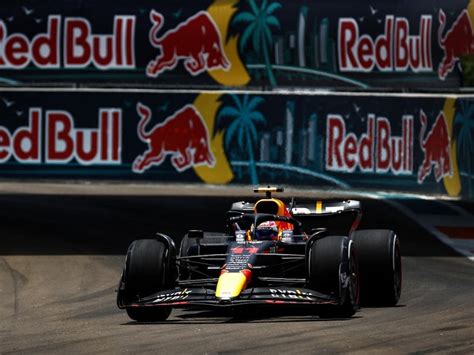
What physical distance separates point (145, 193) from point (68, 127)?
369 centimetres

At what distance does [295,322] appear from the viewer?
13500 mm

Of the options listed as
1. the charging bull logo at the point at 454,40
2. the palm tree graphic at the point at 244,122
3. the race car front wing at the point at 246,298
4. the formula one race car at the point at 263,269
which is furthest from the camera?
the charging bull logo at the point at 454,40

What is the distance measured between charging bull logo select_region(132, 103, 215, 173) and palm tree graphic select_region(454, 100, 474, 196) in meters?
6.24

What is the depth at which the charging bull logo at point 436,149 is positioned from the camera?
31156 mm

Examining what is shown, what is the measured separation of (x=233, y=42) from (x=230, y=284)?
2213 centimetres

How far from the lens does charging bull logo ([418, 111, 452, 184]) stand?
31156mm

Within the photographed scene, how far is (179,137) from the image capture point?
3422 cm

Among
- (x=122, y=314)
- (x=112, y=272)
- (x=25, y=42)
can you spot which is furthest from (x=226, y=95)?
(x=122, y=314)

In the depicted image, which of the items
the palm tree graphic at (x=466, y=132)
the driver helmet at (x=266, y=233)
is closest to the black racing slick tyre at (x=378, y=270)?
the driver helmet at (x=266, y=233)

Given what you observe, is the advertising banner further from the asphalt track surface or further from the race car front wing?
the race car front wing

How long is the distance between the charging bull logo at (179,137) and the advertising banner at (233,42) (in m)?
1.39

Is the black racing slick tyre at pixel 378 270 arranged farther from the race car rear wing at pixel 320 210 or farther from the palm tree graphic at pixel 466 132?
the palm tree graphic at pixel 466 132

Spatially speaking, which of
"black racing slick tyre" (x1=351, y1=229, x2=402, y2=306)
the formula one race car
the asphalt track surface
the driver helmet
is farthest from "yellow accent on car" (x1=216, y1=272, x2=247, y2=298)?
"black racing slick tyre" (x1=351, y1=229, x2=402, y2=306)

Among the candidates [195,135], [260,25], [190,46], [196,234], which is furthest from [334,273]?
[190,46]
